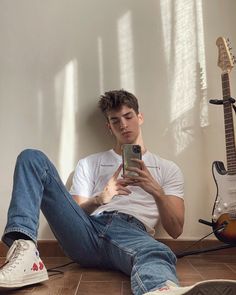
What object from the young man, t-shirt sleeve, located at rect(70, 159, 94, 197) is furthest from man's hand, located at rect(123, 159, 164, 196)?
t-shirt sleeve, located at rect(70, 159, 94, 197)

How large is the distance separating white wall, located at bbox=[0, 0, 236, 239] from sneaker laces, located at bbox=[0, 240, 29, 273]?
65 cm

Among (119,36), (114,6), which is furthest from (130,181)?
(114,6)

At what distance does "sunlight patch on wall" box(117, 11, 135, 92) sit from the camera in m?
1.58

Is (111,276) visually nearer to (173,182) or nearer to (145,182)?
(145,182)

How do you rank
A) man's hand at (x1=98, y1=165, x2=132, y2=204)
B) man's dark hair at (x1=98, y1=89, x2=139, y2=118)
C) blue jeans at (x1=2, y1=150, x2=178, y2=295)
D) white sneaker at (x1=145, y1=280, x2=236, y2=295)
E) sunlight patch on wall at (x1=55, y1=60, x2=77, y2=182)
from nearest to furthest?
white sneaker at (x1=145, y1=280, x2=236, y2=295), blue jeans at (x1=2, y1=150, x2=178, y2=295), man's hand at (x1=98, y1=165, x2=132, y2=204), man's dark hair at (x1=98, y1=89, x2=139, y2=118), sunlight patch on wall at (x1=55, y1=60, x2=77, y2=182)

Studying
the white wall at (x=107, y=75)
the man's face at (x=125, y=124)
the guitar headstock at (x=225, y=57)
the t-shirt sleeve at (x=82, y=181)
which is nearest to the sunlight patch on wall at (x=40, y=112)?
the white wall at (x=107, y=75)

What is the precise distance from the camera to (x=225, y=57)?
1455 mm

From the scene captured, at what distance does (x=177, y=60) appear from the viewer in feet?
5.23

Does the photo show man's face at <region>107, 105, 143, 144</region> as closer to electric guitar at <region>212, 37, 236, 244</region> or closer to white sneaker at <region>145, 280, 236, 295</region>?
electric guitar at <region>212, 37, 236, 244</region>

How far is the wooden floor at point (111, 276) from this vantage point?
0.94m

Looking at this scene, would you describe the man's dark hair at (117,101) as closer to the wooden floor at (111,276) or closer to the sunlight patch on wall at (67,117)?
the sunlight patch on wall at (67,117)

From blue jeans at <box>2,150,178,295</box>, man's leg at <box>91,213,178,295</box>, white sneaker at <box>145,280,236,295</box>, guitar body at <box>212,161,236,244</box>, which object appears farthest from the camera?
guitar body at <box>212,161,236,244</box>

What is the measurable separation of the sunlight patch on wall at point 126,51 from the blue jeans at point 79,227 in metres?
0.65

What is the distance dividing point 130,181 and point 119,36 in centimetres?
76
